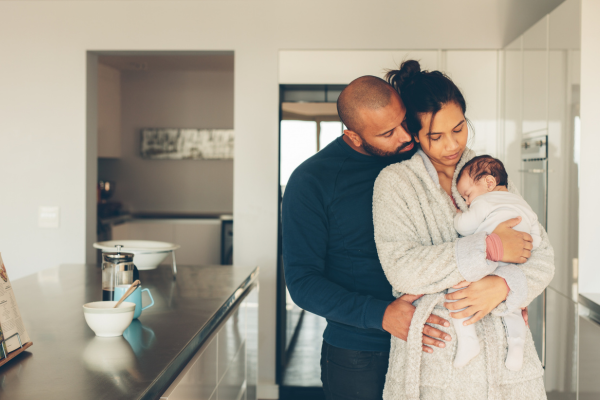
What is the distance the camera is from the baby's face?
4.26 feet

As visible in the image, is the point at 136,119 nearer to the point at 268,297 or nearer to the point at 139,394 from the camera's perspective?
the point at 268,297

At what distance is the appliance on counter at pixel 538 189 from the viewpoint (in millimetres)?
2195

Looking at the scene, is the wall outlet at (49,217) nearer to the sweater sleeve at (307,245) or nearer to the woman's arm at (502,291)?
the sweater sleeve at (307,245)

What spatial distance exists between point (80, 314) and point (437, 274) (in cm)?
105

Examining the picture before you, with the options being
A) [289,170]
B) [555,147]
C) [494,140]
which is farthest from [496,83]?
[289,170]

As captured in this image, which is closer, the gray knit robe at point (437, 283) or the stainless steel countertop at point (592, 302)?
the gray knit robe at point (437, 283)

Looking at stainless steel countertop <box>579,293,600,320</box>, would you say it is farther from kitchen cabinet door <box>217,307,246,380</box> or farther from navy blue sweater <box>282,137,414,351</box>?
kitchen cabinet door <box>217,307,246,380</box>

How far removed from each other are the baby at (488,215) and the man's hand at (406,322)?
5 cm

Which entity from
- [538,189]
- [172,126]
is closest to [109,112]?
[172,126]

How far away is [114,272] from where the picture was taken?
1387 millimetres

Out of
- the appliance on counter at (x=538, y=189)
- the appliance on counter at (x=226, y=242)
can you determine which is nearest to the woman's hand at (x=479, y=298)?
the appliance on counter at (x=538, y=189)

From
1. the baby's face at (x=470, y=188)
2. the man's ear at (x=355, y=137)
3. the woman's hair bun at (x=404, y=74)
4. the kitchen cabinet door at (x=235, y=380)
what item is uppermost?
the woman's hair bun at (x=404, y=74)

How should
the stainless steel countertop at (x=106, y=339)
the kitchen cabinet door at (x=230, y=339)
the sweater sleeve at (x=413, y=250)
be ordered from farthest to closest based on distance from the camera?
1. the kitchen cabinet door at (x=230, y=339)
2. the sweater sleeve at (x=413, y=250)
3. the stainless steel countertop at (x=106, y=339)

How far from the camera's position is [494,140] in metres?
2.80
